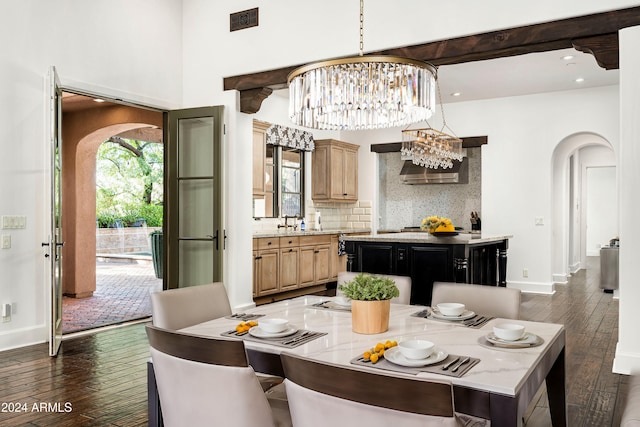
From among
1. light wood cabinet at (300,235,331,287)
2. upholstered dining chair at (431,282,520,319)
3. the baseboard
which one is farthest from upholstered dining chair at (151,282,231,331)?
the baseboard

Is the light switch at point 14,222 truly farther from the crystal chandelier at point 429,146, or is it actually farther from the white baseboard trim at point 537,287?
the white baseboard trim at point 537,287

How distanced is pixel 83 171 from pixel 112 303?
205cm

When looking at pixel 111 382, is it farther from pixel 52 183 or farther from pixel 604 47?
pixel 604 47

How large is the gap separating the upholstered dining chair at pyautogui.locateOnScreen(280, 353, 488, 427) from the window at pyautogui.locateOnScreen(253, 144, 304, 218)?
6.10 meters

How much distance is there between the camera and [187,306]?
8.55 ft

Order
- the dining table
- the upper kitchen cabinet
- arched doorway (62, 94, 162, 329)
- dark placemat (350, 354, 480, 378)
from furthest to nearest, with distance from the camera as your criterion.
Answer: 1. the upper kitchen cabinet
2. arched doorway (62, 94, 162, 329)
3. dark placemat (350, 354, 480, 378)
4. the dining table

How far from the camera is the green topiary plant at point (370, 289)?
2111 mm

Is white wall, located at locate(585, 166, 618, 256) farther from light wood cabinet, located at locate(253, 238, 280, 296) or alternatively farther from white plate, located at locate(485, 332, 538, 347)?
white plate, located at locate(485, 332, 538, 347)

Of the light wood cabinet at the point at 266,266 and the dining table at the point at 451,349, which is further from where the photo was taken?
the light wood cabinet at the point at 266,266

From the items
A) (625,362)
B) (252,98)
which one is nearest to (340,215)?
(252,98)

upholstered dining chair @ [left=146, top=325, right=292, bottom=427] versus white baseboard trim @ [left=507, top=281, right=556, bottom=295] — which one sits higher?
upholstered dining chair @ [left=146, top=325, right=292, bottom=427]

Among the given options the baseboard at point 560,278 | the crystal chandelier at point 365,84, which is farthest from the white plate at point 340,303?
the baseboard at point 560,278

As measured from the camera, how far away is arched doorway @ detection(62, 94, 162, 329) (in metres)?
7.20

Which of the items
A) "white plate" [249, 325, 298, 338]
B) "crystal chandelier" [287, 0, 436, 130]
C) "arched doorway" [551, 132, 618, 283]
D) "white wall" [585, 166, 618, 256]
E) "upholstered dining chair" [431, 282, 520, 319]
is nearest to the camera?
"white plate" [249, 325, 298, 338]
